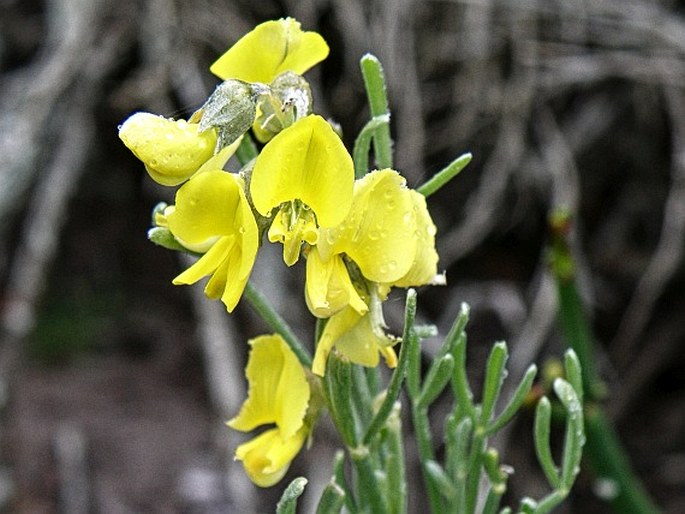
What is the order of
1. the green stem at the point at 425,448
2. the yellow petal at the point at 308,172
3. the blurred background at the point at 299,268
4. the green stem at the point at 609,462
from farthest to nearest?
the blurred background at the point at 299,268 < the green stem at the point at 609,462 < the green stem at the point at 425,448 < the yellow petal at the point at 308,172

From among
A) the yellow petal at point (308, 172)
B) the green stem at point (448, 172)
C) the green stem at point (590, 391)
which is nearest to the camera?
the yellow petal at point (308, 172)

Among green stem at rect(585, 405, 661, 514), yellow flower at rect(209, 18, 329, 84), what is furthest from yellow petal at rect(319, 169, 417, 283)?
green stem at rect(585, 405, 661, 514)

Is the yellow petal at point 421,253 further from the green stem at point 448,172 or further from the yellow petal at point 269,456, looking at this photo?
the yellow petal at point 269,456

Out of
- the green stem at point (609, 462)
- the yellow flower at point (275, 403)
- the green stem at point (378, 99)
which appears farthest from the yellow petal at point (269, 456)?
the green stem at point (609, 462)

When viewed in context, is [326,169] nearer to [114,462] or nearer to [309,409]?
[309,409]

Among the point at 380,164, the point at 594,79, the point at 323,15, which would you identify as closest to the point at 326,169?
the point at 380,164

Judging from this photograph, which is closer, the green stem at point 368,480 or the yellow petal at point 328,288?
the yellow petal at point 328,288
